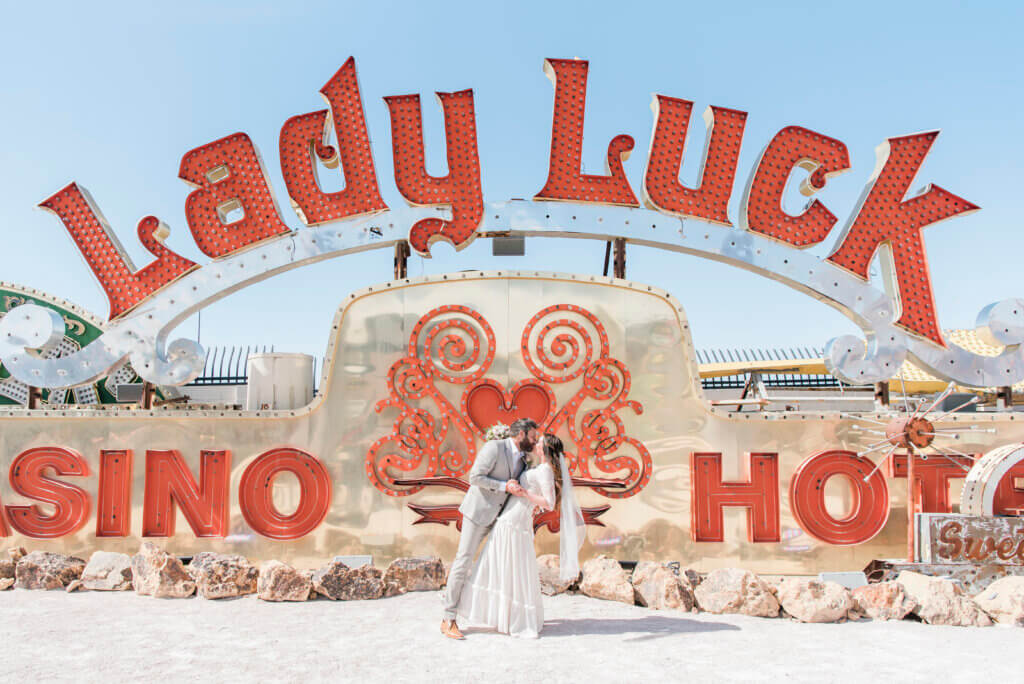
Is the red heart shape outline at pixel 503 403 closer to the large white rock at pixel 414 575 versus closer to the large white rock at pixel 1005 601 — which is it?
the large white rock at pixel 414 575

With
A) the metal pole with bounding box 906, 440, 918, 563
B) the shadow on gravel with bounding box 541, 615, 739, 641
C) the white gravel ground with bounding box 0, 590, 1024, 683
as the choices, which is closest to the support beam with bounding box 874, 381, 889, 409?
the metal pole with bounding box 906, 440, 918, 563

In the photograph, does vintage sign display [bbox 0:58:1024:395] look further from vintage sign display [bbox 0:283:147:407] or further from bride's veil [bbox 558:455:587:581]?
bride's veil [bbox 558:455:587:581]

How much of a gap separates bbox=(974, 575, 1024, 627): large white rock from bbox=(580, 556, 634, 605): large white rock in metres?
2.98

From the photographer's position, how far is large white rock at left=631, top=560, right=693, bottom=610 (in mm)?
6914

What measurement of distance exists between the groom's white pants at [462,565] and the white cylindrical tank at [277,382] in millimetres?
3468

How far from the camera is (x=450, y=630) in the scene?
5.87 meters

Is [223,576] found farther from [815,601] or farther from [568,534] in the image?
[815,601]

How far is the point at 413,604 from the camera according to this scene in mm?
7074

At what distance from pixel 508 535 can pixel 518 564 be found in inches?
8.9

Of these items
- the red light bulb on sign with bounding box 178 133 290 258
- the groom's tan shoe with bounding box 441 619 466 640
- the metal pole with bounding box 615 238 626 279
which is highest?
the red light bulb on sign with bounding box 178 133 290 258

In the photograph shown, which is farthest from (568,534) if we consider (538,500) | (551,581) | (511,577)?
(551,581)

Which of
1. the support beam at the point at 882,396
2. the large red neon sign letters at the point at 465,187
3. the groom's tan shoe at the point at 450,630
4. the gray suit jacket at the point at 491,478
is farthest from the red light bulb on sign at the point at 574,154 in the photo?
the groom's tan shoe at the point at 450,630

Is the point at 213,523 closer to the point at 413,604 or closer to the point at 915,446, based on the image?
the point at 413,604

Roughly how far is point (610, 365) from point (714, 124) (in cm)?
312
